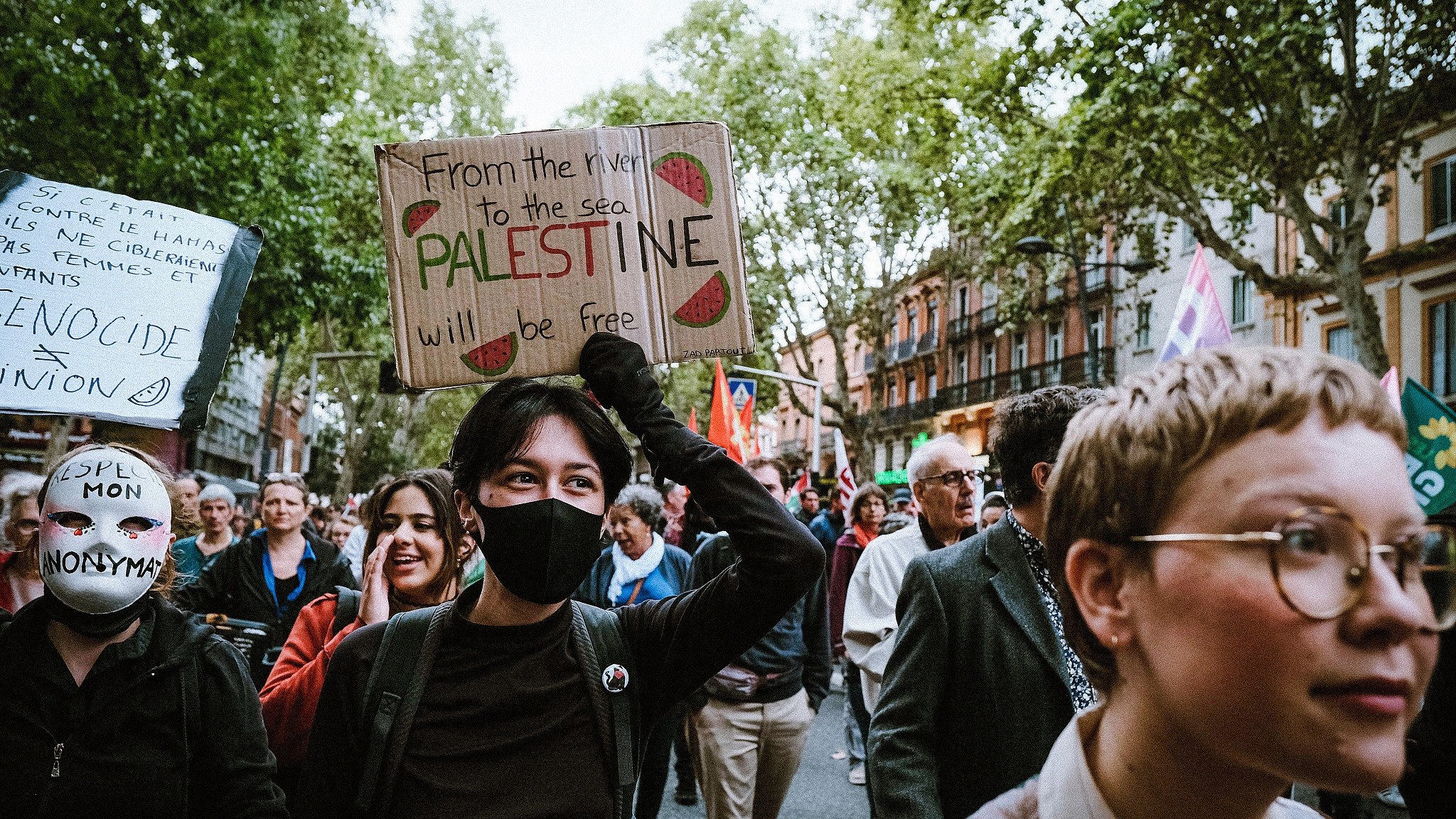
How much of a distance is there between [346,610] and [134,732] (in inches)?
33.2

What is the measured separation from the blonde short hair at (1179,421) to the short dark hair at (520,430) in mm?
1124

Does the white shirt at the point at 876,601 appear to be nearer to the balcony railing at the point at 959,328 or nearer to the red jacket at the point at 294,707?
the red jacket at the point at 294,707

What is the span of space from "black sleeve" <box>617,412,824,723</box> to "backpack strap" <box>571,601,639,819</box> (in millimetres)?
65

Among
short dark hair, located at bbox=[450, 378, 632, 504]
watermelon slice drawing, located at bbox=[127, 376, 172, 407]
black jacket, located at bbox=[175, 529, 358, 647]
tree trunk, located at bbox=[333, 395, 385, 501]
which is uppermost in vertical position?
watermelon slice drawing, located at bbox=[127, 376, 172, 407]

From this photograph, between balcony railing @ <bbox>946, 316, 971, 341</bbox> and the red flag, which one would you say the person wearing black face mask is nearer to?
the red flag

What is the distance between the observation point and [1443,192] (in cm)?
1898

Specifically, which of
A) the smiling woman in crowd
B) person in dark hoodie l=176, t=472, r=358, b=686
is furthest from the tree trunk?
the smiling woman in crowd

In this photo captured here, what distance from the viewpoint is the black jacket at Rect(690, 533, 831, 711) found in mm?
5191

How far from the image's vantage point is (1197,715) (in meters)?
1.10

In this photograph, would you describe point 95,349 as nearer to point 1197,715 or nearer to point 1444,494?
point 1197,715

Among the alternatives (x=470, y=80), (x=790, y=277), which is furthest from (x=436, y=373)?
(x=470, y=80)

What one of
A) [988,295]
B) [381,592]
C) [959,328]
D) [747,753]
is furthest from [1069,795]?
[959,328]

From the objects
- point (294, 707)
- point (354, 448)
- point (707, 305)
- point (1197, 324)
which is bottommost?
point (354, 448)

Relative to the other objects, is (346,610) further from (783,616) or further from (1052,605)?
(1052,605)
